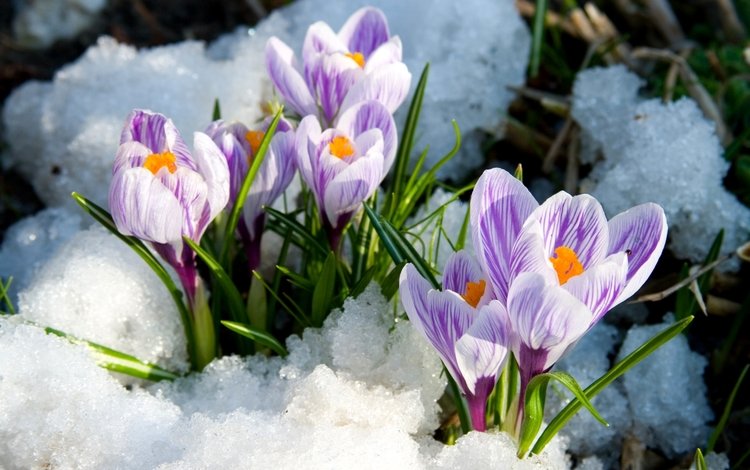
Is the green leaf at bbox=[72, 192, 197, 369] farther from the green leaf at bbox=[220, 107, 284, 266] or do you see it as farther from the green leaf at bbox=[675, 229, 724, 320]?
the green leaf at bbox=[675, 229, 724, 320]

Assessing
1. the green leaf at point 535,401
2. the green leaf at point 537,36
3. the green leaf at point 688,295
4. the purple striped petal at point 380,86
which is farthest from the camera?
the green leaf at point 537,36

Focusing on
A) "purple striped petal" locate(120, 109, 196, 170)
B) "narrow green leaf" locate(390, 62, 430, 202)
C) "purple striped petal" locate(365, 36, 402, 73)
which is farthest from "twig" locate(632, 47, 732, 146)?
"purple striped petal" locate(120, 109, 196, 170)

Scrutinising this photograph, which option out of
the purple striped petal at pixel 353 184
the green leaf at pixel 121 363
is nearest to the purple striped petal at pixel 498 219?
the purple striped petal at pixel 353 184

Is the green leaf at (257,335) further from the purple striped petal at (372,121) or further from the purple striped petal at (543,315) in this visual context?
the purple striped petal at (543,315)

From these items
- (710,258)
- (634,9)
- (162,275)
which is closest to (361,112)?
(162,275)

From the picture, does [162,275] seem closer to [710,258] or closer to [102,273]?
[102,273]

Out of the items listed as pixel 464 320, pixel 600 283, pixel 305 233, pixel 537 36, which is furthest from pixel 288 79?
pixel 537 36
